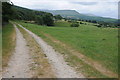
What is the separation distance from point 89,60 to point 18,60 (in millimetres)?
5826

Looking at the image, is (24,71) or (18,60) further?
(18,60)

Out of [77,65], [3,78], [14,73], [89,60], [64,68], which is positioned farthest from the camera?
[89,60]

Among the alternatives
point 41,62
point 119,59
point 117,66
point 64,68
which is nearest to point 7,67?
point 41,62

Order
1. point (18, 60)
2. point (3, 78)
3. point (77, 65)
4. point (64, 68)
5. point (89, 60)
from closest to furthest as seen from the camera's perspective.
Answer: point (3, 78), point (64, 68), point (77, 65), point (18, 60), point (89, 60)

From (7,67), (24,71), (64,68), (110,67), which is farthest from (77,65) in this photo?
(7,67)

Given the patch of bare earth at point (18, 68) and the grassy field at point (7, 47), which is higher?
the grassy field at point (7, 47)

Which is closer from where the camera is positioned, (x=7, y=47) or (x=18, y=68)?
(x=18, y=68)

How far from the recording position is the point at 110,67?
1341cm

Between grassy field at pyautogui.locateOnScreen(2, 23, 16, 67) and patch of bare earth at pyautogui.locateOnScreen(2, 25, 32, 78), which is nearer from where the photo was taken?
patch of bare earth at pyautogui.locateOnScreen(2, 25, 32, 78)

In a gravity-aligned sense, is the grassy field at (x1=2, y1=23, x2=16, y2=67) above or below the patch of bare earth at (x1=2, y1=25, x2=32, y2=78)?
above

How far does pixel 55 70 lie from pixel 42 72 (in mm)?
945

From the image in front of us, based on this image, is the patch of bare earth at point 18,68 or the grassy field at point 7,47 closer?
the patch of bare earth at point 18,68

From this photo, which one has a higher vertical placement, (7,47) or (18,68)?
(7,47)

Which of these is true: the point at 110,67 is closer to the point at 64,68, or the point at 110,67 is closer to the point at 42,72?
the point at 64,68
